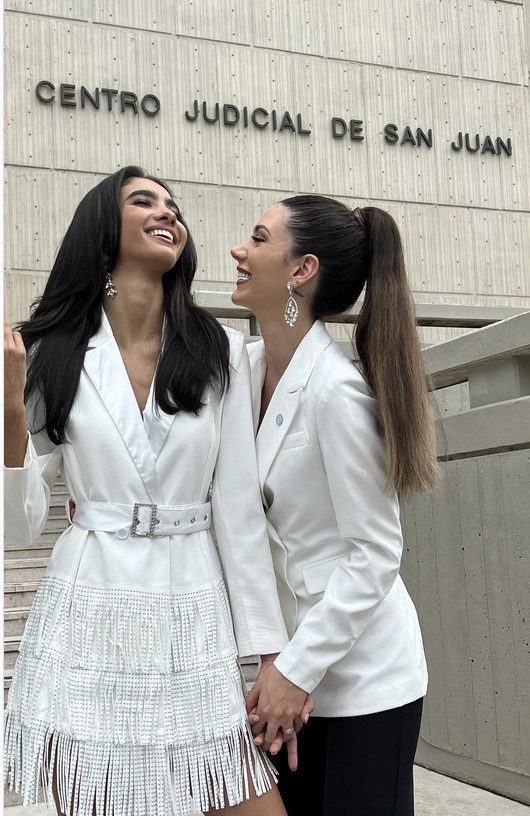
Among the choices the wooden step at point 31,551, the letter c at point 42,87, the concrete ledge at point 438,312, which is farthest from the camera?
the letter c at point 42,87

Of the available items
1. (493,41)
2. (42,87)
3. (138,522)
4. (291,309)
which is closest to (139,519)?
(138,522)

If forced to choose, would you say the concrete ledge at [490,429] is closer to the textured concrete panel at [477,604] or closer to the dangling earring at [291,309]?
the textured concrete panel at [477,604]

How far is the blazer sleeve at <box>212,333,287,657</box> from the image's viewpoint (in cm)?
192

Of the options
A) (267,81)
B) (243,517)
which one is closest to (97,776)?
(243,517)

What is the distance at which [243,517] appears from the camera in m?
1.97

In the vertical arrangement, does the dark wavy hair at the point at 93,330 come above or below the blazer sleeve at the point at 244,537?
above

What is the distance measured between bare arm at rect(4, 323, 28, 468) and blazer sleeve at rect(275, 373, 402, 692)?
595mm

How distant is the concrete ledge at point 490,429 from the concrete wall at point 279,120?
14.4 feet

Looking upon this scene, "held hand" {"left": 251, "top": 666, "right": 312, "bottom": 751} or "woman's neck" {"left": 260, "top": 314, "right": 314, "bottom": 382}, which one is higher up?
"woman's neck" {"left": 260, "top": 314, "right": 314, "bottom": 382}

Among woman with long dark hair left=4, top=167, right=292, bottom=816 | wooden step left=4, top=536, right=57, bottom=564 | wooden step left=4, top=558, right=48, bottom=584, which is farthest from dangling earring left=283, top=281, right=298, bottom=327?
wooden step left=4, top=536, right=57, bottom=564

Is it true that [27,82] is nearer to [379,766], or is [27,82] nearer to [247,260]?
[247,260]

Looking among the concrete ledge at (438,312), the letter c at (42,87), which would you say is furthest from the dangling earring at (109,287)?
the letter c at (42,87)

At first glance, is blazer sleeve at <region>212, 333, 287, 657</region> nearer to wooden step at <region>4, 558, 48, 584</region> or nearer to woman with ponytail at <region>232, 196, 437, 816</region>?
woman with ponytail at <region>232, 196, 437, 816</region>

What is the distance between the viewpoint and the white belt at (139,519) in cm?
189
